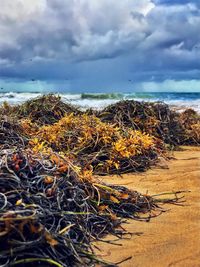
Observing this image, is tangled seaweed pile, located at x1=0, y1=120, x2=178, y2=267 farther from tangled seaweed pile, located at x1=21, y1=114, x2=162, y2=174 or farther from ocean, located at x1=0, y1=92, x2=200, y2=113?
ocean, located at x1=0, y1=92, x2=200, y2=113

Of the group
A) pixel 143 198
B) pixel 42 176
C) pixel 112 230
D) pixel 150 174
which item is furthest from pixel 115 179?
pixel 42 176

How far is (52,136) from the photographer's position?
536 centimetres

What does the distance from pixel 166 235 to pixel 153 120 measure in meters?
3.99

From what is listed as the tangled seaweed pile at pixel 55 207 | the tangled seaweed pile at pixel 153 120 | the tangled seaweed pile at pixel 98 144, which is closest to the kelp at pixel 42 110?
the tangled seaweed pile at pixel 153 120

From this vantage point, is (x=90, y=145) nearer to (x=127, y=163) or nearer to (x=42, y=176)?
(x=127, y=163)

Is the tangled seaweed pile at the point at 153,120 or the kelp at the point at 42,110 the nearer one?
the tangled seaweed pile at the point at 153,120

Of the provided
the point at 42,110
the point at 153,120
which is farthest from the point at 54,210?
the point at 42,110

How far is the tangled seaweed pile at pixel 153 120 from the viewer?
659 centimetres

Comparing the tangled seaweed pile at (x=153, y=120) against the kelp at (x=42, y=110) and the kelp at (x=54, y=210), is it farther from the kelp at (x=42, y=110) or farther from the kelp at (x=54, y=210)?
the kelp at (x=54, y=210)

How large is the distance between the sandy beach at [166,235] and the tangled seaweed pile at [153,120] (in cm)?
206

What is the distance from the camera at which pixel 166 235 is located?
279cm

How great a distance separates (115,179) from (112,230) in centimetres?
158

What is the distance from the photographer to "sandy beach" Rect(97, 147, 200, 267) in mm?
2420

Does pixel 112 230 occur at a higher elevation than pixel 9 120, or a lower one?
lower
